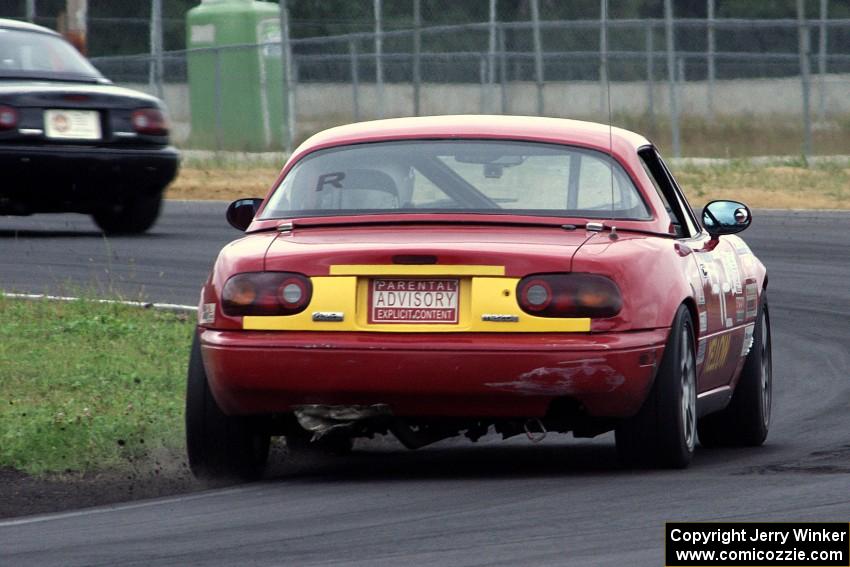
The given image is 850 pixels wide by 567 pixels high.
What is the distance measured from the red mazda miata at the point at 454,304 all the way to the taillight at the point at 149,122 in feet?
28.8

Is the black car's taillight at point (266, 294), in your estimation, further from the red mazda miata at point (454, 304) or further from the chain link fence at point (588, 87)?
the chain link fence at point (588, 87)

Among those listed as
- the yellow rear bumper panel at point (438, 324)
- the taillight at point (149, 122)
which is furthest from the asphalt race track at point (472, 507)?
the taillight at point (149, 122)

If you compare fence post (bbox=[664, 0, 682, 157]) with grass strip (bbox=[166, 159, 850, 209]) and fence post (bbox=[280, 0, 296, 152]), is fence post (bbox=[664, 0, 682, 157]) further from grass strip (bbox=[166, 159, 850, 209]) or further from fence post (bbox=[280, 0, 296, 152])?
fence post (bbox=[280, 0, 296, 152])

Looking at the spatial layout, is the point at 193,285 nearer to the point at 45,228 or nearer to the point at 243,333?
the point at 45,228

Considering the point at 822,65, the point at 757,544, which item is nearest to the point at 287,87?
the point at 822,65

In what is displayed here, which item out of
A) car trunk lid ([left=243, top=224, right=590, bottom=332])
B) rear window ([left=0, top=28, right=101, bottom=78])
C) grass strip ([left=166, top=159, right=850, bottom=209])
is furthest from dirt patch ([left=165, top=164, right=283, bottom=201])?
car trunk lid ([left=243, top=224, right=590, bottom=332])

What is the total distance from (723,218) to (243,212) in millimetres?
2040

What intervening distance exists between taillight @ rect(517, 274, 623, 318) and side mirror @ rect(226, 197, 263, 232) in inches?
74.5

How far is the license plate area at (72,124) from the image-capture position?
639 inches

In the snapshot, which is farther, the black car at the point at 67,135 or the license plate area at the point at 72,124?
the license plate area at the point at 72,124

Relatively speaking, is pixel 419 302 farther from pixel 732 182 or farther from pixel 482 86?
Answer: pixel 482 86

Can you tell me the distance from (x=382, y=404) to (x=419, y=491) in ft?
1.07

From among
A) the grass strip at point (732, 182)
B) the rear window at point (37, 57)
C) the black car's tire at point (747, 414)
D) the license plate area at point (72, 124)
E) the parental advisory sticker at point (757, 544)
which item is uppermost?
the rear window at point (37, 57)

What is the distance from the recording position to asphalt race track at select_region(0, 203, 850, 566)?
231 inches
